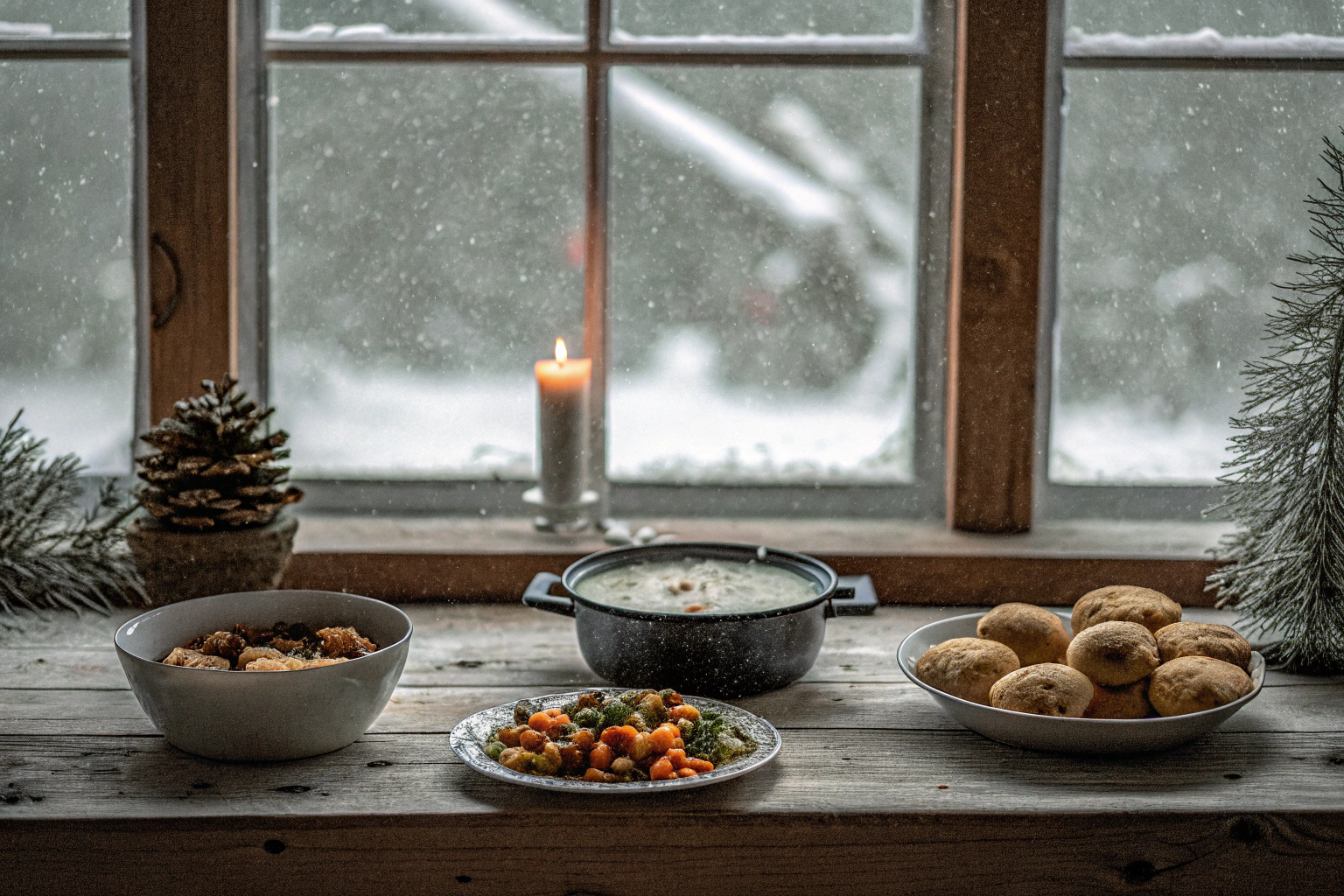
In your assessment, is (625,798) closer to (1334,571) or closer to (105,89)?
(1334,571)

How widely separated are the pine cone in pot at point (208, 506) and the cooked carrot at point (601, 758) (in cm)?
51

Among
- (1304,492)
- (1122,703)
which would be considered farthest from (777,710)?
(1304,492)

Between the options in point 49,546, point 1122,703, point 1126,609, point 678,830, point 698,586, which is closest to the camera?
point 678,830

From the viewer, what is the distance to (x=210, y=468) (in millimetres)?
1264

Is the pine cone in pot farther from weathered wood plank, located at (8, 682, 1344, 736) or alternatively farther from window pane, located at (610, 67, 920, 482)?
window pane, located at (610, 67, 920, 482)

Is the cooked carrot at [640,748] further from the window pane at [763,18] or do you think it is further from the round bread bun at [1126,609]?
the window pane at [763,18]

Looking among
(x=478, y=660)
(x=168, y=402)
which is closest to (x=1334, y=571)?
(x=478, y=660)

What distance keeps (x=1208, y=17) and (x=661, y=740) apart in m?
1.20

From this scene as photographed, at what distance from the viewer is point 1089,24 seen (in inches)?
60.4

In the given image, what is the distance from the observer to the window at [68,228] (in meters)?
1.54

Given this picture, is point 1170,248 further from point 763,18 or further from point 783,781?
point 783,781

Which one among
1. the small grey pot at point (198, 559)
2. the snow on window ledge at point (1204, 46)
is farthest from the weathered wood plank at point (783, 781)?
the snow on window ledge at point (1204, 46)

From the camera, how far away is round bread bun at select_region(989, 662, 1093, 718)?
100 cm

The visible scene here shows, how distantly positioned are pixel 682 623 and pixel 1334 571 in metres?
0.68
